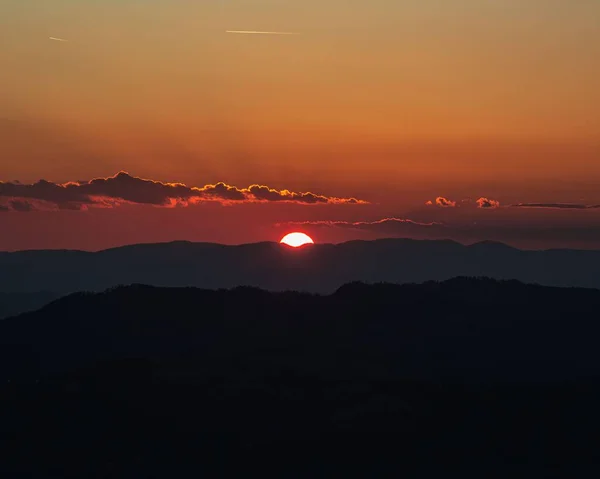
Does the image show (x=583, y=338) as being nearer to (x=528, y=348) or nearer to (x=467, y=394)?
(x=528, y=348)

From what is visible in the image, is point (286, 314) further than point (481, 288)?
No

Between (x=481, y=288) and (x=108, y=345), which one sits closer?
(x=108, y=345)

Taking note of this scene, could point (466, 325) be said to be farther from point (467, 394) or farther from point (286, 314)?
point (467, 394)

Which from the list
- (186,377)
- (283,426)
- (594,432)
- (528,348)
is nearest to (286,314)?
(528,348)

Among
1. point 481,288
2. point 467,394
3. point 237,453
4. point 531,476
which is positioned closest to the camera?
point 531,476

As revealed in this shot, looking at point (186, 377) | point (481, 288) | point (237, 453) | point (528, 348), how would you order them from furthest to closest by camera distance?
point (481, 288) < point (528, 348) < point (186, 377) < point (237, 453)

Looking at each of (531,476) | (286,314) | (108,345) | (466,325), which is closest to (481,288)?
(466,325)
